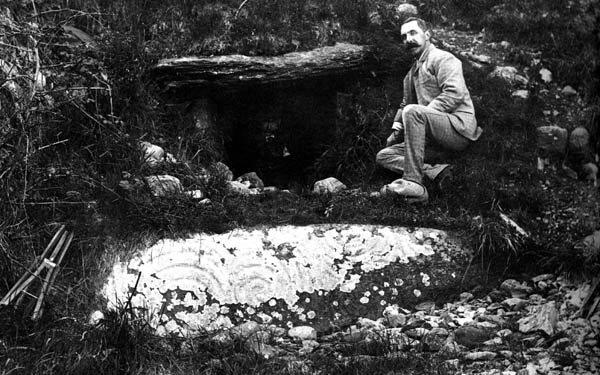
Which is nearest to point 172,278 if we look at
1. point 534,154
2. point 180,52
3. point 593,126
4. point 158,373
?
point 158,373

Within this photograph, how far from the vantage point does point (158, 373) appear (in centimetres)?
493

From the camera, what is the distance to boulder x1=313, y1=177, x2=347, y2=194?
253 inches

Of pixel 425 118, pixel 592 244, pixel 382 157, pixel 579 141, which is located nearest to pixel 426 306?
pixel 592 244

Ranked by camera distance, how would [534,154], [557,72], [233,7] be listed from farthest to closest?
1. [233,7]
2. [557,72]
3. [534,154]

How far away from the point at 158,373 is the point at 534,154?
3.16 meters

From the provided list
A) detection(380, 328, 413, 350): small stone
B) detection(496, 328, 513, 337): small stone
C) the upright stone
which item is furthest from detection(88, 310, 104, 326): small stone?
detection(496, 328, 513, 337): small stone

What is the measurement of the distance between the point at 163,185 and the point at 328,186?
120cm

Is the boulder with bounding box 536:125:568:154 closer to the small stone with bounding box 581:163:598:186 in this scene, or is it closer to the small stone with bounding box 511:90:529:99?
the small stone with bounding box 581:163:598:186

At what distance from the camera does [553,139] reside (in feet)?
21.1

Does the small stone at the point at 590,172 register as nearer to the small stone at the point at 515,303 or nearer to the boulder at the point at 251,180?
the small stone at the point at 515,303

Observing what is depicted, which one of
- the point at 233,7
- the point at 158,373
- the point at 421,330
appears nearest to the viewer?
the point at 158,373

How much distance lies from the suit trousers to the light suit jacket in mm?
51

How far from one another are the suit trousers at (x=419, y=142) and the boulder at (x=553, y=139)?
0.56m

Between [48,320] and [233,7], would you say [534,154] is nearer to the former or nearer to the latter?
[233,7]
